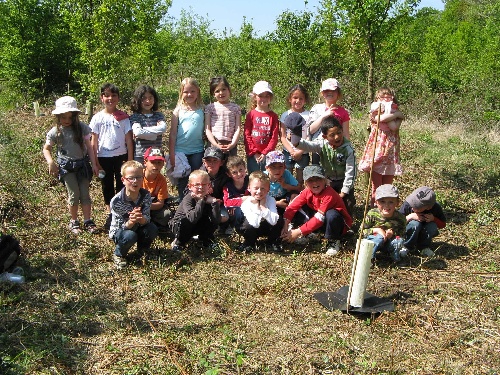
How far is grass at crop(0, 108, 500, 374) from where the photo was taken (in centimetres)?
324

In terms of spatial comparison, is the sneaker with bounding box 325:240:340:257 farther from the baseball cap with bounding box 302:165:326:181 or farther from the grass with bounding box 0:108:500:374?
the baseball cap with bounding box 302:165:326:181

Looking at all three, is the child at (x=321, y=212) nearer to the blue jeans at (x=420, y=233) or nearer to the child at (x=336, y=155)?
the child at (x=336, y=155)

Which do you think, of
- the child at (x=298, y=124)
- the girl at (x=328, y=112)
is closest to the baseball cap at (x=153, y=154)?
the child at (x=298, y=124)

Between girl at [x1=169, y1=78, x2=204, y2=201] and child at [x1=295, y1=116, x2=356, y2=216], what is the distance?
1.22 m

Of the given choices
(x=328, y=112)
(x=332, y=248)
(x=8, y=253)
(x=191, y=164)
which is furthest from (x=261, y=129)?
(x=8, y=253)

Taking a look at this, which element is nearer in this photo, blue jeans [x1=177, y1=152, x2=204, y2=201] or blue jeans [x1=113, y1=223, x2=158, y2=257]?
blue jeans [x1=113, y1=223, x2=158, y2=257]

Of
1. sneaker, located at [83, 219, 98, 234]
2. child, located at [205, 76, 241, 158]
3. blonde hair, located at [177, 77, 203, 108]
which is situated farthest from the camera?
child, located at [205, 76, 241, 158]

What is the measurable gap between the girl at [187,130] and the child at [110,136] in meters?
0.52

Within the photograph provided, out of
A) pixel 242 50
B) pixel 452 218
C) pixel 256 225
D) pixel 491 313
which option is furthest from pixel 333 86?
pixel 242 50

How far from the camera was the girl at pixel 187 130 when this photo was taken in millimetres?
5641

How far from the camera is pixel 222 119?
5703 mm

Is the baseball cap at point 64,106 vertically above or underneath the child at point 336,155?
above

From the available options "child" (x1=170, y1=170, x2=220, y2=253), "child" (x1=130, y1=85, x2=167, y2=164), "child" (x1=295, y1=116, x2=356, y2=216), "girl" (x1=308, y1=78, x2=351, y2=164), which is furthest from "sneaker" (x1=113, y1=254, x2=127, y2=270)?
"girl" (x1=308, y1=78, x2=351, y2=164)

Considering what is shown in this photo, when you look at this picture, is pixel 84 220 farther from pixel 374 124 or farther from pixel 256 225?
pixel 374 124
